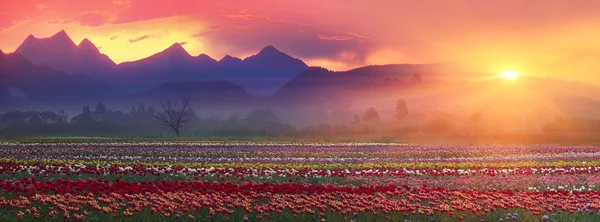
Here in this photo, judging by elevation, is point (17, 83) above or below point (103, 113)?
above

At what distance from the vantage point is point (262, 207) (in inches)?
471

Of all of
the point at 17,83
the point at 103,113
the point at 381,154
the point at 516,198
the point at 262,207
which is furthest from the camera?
the point at 17,83

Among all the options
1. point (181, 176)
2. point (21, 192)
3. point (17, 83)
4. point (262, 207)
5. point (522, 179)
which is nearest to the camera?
point (262, 207)

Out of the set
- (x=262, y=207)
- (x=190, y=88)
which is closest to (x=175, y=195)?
(x=262, y=207)

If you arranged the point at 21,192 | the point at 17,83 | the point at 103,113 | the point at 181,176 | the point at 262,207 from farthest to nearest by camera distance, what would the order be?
the point at 17,83 → the point at 103,113 → the point at 181,176 → the point at 21,192 → the point at 262,207

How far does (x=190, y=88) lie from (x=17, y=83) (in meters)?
54.0

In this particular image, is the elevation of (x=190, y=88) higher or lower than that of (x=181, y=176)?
higher

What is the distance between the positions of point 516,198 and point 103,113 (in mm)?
124411

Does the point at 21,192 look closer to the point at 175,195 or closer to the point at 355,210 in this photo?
the point at 175,195

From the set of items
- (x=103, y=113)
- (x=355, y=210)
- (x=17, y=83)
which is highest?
(x=17, y=83)

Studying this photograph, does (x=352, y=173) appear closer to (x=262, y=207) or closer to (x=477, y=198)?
(x=477, y=198)

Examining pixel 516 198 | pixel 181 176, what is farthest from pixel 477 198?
pixel 181 176

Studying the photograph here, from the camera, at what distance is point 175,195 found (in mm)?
12422

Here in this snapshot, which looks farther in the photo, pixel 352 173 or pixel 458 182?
pixel 352 173
